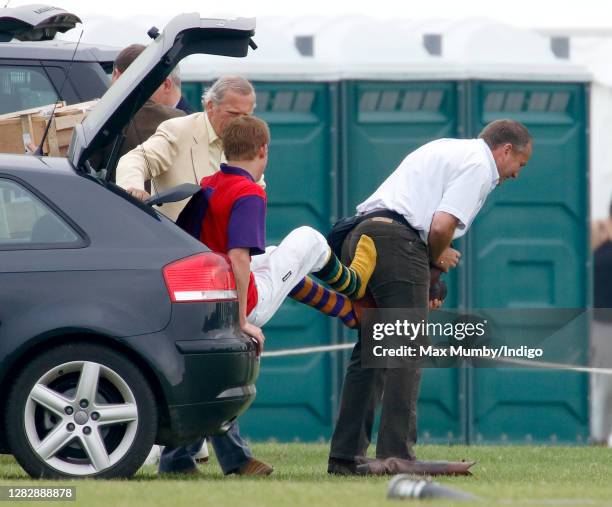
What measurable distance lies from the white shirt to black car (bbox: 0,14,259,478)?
1163 mm

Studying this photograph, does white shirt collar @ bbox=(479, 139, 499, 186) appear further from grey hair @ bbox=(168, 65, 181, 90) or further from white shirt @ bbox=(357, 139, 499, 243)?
grey hair @ bbox=(168, 65, 181, 90)

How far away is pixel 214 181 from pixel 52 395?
1.32 meters

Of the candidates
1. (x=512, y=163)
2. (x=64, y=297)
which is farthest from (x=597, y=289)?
(x=64, y=297)

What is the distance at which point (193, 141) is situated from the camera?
8492 millimetres

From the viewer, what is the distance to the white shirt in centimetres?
809

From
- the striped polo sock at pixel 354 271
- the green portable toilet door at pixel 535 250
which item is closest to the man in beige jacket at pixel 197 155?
the striped polo sock at pixel 354 271

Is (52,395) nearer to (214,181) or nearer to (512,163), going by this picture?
(214,181)

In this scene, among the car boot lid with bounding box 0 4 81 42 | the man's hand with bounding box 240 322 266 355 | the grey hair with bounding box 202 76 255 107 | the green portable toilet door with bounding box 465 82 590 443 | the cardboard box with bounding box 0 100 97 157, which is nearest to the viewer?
the man's hand with bounding box 240 322 266 355

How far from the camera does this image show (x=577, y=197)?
12.2 metres

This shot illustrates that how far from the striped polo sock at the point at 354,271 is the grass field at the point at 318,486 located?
0.86 meters

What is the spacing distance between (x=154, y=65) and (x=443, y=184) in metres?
1.48

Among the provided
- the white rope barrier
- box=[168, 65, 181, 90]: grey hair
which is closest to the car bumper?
box=[168, 65, 181, 90]: grey hair

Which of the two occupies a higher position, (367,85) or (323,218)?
(367,85)

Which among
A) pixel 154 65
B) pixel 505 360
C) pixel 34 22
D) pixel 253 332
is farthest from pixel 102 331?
pixel 505 360
